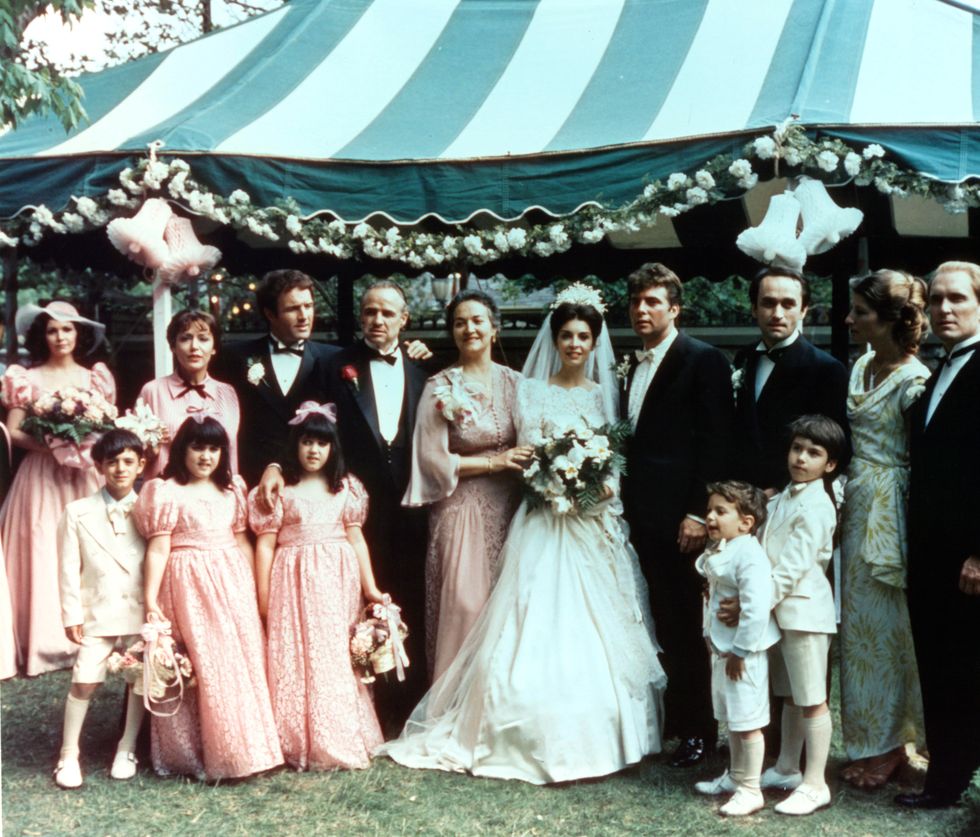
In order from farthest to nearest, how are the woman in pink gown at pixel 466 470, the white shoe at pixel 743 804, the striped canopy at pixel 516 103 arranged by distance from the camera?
the striped canopy at pixel 516 103, the woman in pink gown at pixel 466 470, the white shoe at pixel 743 804

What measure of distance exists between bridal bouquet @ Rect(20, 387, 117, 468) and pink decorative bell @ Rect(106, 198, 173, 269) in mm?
844

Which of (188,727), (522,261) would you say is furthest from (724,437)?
(522,261)

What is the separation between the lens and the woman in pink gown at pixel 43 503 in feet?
19.8

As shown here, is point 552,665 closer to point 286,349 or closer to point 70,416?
point 286,349

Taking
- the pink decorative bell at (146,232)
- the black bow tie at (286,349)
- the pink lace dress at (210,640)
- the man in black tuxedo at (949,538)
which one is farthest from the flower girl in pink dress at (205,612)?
the man in black tuxedo at (949,538)

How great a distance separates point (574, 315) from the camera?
15.8 ft

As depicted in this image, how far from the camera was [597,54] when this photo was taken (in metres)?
6.55

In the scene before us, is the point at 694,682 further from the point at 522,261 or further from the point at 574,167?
the point at 522,261

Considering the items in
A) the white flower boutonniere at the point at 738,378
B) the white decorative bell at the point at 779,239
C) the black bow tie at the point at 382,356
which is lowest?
the white flower boutonniere at the point at 738,378

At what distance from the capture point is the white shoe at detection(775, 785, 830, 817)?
4.19m

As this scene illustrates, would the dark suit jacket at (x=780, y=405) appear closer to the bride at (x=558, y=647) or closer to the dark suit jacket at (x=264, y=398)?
the bride at (x=558, y=647)

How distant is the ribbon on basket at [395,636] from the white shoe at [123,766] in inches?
45.3

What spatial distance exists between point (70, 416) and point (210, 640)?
5.74 ft

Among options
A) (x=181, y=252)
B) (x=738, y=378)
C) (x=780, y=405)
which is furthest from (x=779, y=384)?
(x=181, y=252)
